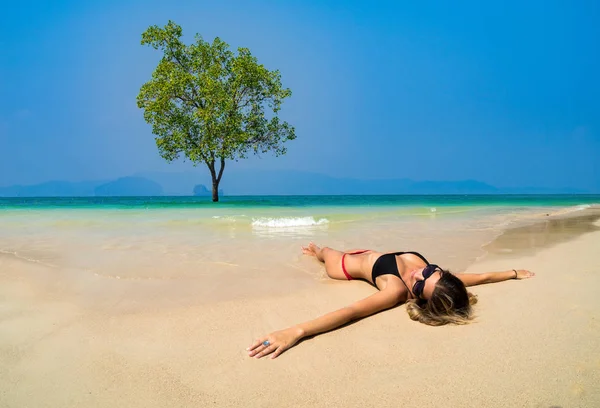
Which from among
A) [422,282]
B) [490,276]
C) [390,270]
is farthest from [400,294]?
[490,276]

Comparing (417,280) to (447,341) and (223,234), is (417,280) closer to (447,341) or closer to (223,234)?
(447,341)

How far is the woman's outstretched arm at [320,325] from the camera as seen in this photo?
8.78ft

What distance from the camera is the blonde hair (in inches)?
126

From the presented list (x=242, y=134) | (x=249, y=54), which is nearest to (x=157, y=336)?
(x=242, y=134)

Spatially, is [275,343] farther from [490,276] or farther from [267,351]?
[490,276]

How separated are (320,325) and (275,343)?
1.35ft

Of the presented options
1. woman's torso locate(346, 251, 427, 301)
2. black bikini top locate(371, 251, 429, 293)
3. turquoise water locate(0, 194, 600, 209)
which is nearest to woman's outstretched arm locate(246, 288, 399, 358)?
woman's torso locate(346, 251, 427, 301)

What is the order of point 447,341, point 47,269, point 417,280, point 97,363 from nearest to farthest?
point 97,363 < point 447,341 < point 417,280 < point 47,269

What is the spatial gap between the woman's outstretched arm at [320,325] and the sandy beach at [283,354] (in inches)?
2.6

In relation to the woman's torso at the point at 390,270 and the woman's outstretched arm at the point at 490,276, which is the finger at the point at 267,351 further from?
the woman's outstretched arm at the point at 490,276

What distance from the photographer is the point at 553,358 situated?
2.51m

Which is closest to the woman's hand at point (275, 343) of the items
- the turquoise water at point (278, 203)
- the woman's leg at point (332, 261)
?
the woman's leg at point (332, 261)

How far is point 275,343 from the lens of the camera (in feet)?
8.86

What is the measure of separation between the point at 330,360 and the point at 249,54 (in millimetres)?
24246
